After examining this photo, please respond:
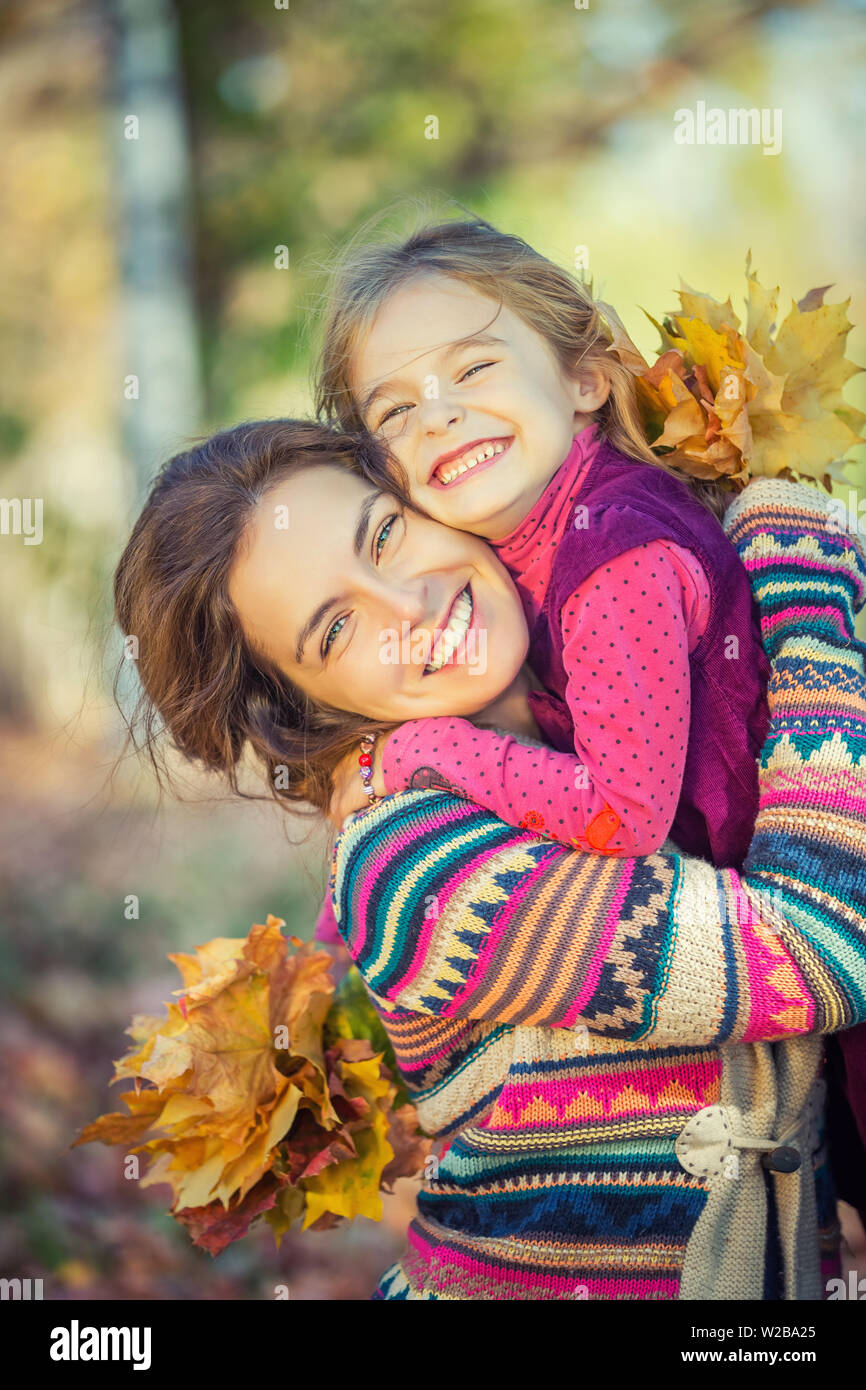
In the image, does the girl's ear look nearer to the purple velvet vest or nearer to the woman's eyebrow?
the purple velvet vest

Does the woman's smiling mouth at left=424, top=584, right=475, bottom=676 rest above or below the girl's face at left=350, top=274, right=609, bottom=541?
below

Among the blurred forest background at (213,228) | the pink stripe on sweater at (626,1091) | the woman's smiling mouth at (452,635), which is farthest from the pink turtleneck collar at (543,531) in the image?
the blurred forest background at (213,228)

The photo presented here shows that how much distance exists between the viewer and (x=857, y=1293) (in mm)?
1523

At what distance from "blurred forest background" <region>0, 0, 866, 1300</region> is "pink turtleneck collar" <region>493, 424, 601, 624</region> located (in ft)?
5.95

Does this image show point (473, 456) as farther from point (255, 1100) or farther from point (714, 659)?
point (255, 1100)

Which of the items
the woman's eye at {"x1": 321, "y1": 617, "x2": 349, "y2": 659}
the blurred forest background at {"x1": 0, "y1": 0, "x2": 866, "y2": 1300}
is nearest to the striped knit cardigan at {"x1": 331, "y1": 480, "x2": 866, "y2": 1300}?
the woman's eye at {"x1": 321, "y1": 617, "x2": 349, "y2": 659}

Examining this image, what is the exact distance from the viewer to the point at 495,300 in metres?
1.50

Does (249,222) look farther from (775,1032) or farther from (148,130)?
(775,1032)

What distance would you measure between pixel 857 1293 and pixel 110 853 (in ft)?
9.11

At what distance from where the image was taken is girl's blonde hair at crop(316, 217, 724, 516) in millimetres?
1516

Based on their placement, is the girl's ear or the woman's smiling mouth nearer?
the woman's smiling mouth

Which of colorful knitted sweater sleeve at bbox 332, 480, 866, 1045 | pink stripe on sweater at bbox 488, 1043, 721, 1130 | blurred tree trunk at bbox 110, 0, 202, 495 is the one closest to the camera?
colorful knitted sweater sleeve at bbox 332, 480, 866, 1045

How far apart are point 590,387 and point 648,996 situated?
798 mm
